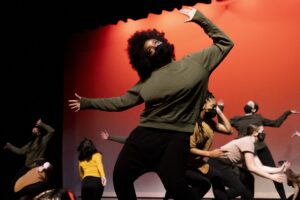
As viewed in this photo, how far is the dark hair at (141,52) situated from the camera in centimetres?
227

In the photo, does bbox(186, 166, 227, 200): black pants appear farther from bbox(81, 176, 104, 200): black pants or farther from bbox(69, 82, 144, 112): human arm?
bbox(81, 176, 104, 200): black pants

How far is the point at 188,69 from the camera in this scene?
2.19 metres

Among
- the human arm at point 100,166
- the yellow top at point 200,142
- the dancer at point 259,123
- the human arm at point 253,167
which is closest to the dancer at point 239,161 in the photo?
the human arm at point 253,167

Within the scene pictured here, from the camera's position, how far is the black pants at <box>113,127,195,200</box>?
6.92ft

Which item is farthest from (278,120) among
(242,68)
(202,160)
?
(202,160)

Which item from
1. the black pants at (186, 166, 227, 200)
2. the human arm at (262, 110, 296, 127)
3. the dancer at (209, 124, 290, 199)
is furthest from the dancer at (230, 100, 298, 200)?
the black pants at (186, 166, 227, 200)

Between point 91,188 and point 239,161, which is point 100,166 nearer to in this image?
point 91,188

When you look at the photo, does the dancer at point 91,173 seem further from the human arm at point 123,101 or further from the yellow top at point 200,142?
the human arm at point 123,101

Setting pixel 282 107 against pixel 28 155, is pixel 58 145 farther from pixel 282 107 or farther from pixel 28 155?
pixel 282 107

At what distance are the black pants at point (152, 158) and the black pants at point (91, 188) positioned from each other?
251 centimetres

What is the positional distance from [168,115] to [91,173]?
2687mm

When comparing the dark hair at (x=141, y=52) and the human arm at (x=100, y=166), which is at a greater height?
the dark hair at (x=141, y=52)

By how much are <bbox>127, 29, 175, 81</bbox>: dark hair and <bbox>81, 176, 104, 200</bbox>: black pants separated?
253 cm

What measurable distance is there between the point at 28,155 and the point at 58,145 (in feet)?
5.62
